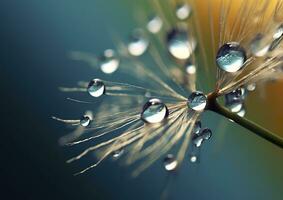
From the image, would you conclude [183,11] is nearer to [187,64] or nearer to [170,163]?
[187,64]

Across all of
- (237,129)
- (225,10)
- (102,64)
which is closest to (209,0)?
(225,10)

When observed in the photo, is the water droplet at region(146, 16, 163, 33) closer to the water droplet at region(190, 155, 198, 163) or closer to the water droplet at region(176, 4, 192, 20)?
the water droplet at region(176, 4, 192, 20)

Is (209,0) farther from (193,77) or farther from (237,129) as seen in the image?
(237,129)

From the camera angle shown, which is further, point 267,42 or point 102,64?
point 102,64

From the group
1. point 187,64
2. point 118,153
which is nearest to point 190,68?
point 187,64

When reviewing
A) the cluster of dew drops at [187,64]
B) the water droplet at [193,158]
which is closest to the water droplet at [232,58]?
the cluster of dew drops at [187,64]
